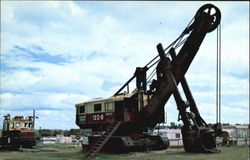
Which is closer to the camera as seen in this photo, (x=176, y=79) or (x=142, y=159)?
(x=142, y=159)

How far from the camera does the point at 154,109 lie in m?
21.7

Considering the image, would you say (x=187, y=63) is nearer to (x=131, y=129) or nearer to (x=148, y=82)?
(x=148, y=82)

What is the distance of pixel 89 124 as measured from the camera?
24422 mm

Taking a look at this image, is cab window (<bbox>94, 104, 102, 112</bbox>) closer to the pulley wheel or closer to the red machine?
the red machine

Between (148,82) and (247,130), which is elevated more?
(148,82)

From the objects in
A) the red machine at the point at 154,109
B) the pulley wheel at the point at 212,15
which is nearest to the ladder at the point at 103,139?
the red machine at the point at 154,109

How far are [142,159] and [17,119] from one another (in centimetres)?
1591

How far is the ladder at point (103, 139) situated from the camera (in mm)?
19147

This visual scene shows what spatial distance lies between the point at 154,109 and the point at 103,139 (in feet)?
13.3

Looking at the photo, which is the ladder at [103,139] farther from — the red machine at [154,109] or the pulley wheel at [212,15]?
the pulley wheel at [212,15]

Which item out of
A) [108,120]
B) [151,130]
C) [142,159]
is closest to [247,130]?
[151,130]

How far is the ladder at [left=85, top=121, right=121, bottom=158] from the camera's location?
62.8 feet

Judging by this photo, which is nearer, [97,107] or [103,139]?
[103,139]

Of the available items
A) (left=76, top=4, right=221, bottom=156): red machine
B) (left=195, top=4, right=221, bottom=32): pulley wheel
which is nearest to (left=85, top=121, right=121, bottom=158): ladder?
(left=76, top=4, right=221, bottom=156): red machine
